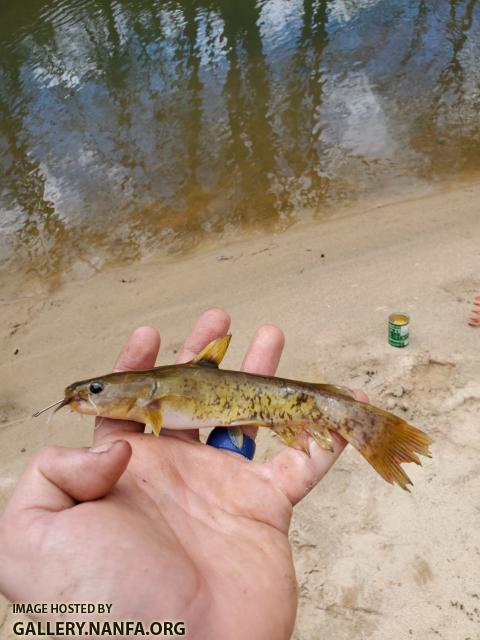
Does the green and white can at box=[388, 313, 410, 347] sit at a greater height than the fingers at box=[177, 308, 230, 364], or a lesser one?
lesser

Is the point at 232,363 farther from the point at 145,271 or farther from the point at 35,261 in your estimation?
the point at 35,261

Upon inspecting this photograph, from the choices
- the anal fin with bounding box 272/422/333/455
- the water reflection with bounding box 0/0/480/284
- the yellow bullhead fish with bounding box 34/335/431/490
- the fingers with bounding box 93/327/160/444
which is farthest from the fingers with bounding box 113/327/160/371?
the water reflection with bounding box 0/0/480/284

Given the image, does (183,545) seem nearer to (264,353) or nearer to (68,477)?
(68,477)

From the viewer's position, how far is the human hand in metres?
2.28

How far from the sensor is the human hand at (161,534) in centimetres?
228

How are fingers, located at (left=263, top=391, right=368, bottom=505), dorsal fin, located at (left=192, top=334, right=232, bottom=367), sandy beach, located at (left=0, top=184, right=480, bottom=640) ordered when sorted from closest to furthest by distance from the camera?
fingers, located at (left=263, top=391, right=368, bottom=505) → dorsal fin, located at (left=192, top=334, right=232, bottom=367) → sandy beach, located at (left=0, top=184, right=480, bottom=640)

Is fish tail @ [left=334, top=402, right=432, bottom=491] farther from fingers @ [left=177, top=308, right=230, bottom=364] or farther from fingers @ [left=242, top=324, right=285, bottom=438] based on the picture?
fingers @ [left=177, top=308, right=230, bottom=364]

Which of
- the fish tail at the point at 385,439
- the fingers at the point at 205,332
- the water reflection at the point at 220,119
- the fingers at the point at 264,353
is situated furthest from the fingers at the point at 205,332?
the water reflection at the point at 220,119

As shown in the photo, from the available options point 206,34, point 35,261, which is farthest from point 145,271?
point 206,34

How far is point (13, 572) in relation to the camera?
229 cm

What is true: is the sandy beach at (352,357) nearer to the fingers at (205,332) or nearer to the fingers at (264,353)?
the fingers at (264,353)

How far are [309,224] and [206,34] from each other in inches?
431

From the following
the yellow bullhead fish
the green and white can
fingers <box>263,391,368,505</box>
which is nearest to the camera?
fingers <box>263,391,368,505</box>

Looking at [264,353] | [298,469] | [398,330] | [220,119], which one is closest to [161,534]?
[298,469]
